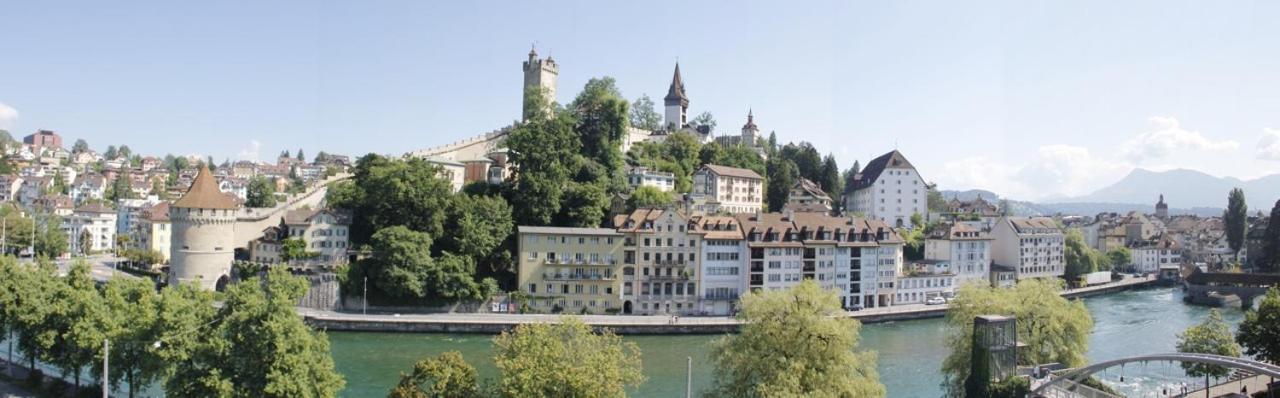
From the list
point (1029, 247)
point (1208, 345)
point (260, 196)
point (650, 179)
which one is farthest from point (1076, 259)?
point (260, 196)

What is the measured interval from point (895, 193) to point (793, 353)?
5538cm

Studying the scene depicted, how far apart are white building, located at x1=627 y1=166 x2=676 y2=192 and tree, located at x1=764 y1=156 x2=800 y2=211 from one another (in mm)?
10220

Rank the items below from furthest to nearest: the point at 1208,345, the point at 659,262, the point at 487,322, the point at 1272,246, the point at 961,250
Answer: the point at 1272,246, the point at 961,250, the point at 659,262, the point at 487,322, the point at 1208,345

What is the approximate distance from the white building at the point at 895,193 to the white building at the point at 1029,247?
6655mm

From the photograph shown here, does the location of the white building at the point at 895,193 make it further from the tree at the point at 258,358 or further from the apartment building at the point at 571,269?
the tree at the point at 258,358

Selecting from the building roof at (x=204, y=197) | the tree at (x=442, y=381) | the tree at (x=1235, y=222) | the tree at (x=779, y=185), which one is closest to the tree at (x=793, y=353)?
the tree at (x=442, y=381)

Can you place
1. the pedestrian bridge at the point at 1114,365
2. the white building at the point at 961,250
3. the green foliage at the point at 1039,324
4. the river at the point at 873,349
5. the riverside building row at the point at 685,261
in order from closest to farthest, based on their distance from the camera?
the pedestrian bridge at the point at 1114,365 → the green foliage at the point at 1039,324 → the river at the point at 873,349 → the riverside building row at the point at 685,261 → the white building at the point at 961,250

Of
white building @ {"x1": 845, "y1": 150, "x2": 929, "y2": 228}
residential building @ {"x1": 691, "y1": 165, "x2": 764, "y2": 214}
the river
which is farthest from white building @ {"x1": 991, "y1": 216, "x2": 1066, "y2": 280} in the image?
residential building @ {"x1": 691, "y1": 165, "x2": 764, "y2": 214}

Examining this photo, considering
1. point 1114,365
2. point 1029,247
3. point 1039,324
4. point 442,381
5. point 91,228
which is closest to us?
point 442,381

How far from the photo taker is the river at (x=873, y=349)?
33094 millimetres

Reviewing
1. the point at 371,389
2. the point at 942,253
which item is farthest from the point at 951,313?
the point at 942,253

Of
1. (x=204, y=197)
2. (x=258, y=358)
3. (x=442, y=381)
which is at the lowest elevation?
(x=442, y=381)

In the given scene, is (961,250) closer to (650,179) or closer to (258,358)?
(650,179)

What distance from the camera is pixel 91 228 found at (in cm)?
8350
